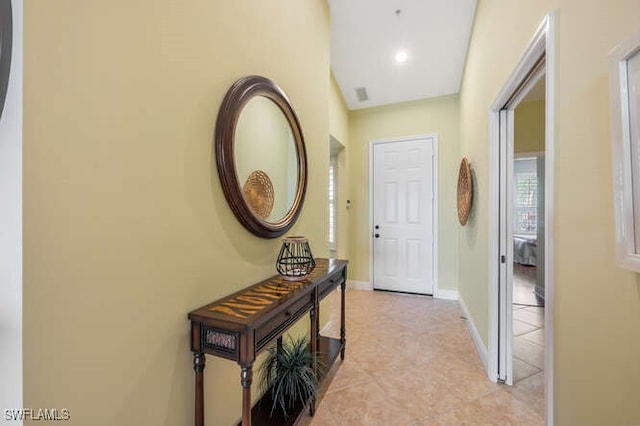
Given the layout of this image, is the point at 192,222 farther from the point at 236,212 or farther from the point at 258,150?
the point at 258,150

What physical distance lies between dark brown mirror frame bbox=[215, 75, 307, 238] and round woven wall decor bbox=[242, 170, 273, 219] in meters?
0.07

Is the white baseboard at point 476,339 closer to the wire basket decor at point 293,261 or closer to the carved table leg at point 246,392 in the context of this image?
the wire basket decor at point 293,261

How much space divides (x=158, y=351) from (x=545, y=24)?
2.10 meters

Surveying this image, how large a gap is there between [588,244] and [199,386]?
61.4 inches

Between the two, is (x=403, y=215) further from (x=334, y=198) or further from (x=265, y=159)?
(x=265, y=159)

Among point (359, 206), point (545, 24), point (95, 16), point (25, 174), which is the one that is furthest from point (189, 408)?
point (359, 206)

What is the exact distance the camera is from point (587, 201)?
882mm

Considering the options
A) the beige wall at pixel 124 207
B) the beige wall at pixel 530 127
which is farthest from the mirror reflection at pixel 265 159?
the beige wall at pixel 530 127

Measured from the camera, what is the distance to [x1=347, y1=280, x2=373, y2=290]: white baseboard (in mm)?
4160

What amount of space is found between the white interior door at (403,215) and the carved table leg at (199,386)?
132 inches

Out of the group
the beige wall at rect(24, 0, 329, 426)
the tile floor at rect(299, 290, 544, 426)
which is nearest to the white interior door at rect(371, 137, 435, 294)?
the tile floor at rect(299, 290, 544, 426)

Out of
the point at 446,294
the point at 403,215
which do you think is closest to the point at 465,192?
the point at 403,215

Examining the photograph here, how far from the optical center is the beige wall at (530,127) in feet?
11.7

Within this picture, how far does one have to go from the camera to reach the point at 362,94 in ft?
12.4
